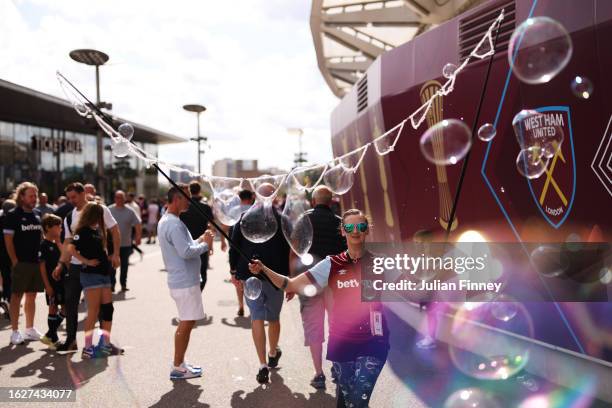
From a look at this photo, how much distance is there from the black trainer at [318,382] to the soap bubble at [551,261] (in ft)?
7.56

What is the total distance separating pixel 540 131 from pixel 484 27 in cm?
161

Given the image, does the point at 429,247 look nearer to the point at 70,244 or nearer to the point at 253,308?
the point at 253,308

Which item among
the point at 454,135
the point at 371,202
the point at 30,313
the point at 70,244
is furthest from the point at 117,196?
the point at 454,135

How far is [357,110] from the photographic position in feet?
32.7

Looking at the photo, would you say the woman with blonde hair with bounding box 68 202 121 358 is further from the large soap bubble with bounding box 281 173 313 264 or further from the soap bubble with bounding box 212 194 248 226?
the large soap bubble with bounding box 281 173 313 264

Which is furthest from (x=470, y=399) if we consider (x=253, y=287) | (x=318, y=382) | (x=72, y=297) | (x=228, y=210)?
(x=72, y=297)

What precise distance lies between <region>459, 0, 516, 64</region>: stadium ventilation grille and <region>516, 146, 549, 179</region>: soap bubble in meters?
1.34

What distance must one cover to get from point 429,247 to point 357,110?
4.67m

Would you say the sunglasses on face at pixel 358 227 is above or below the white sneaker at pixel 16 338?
above

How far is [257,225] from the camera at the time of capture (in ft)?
14.1

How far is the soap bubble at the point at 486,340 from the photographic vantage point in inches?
177

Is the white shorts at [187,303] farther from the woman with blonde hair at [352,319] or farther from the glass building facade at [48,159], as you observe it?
the glass building facade at [48,159]

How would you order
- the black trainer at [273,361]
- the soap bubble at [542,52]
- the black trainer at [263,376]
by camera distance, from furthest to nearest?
1. the black trainer at [273,361]
2. the black trainer at [263,376]
3. the soap bubble at [542,52]

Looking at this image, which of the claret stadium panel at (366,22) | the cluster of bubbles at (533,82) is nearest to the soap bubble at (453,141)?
the cluster of bubbles at (533,82)
